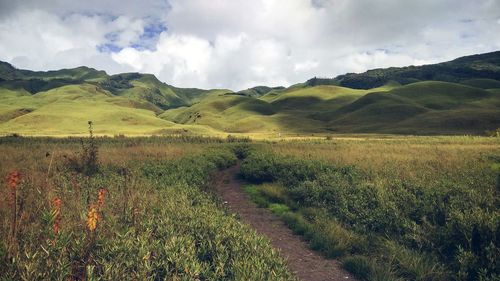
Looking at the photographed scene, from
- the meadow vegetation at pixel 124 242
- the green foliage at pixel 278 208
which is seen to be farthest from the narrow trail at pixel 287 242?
the meadow vegetation at pixel 124 242

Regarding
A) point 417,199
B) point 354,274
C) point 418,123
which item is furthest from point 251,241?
point 418,123

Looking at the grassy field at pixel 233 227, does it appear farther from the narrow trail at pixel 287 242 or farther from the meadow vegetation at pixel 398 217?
the narrow trail at pixel 287 242

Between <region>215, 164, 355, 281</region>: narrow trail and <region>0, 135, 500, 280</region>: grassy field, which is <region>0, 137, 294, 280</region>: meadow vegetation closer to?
<region>0, 135, 500, 280</region>: grassy field

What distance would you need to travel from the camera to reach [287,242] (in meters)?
10.9

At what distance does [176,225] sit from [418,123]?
10291cm

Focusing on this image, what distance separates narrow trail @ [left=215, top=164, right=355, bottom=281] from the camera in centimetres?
867

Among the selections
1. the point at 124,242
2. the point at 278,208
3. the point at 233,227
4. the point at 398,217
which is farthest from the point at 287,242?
the point at 124,242

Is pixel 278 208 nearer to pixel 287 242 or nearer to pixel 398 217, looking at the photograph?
pixel 287 242

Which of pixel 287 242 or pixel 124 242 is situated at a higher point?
pixel 124 242

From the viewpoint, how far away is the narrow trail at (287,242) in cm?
867

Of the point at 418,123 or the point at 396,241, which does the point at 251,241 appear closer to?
the point at 396,241

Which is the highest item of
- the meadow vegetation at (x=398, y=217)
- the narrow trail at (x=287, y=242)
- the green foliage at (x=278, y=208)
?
the meadow vegetation at (x=398, y=217)

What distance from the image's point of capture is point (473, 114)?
96312 millimetres

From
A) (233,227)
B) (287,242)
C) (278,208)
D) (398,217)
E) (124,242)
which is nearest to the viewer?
(124,242)
